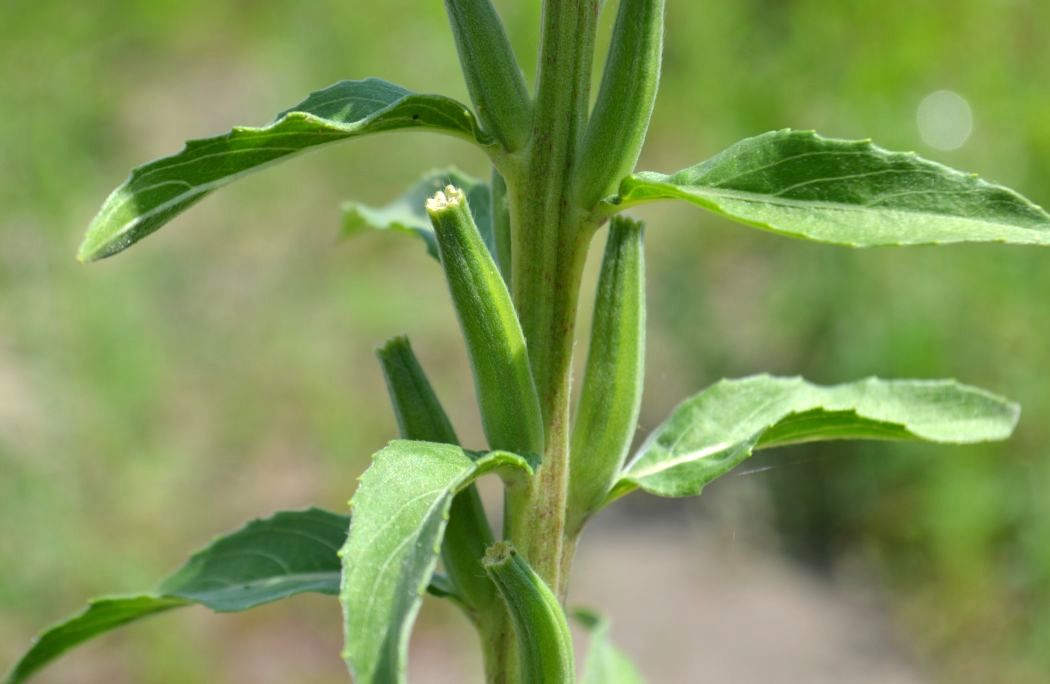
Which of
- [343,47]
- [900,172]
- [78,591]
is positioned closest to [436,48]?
[343,47]

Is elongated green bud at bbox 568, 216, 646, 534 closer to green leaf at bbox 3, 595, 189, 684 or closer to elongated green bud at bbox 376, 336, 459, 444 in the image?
elongated green bud at bbox 376, 336, 459, 444

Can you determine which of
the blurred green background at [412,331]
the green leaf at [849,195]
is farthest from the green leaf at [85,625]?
the blurred green background at [412,331]

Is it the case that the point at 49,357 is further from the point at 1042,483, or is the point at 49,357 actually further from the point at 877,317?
the point at 1042,483

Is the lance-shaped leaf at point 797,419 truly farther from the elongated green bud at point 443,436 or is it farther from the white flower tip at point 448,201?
the white flower tip at point 448,201

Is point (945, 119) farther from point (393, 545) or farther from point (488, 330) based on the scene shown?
point (393, 545)

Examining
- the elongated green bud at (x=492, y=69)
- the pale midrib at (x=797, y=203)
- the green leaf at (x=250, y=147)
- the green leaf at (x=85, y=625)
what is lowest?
the green leaf at (x=85, y=625)

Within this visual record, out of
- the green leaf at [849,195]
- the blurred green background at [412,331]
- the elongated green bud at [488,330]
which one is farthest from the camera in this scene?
the blurred green background at [412,331]

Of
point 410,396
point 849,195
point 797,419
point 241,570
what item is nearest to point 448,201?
point 410,396
